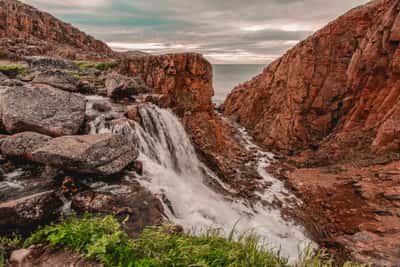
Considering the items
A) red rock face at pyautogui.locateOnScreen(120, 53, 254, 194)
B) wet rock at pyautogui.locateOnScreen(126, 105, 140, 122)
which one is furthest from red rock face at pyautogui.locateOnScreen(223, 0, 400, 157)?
wet rock at pyautogui.locateOnScreen(126, 105, 140, 122)

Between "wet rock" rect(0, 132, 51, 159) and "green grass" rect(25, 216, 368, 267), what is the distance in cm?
458

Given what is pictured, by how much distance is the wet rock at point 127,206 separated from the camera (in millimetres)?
6512

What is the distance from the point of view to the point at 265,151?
2186 cm

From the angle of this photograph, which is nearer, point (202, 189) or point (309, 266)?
point (309, 266)

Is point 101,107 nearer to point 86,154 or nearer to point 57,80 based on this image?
point 57,80

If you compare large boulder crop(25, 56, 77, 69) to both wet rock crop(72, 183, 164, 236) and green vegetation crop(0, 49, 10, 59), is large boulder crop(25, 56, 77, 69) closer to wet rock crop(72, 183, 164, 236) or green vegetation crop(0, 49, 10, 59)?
green vegetation crop(0, 49, 10, 59)

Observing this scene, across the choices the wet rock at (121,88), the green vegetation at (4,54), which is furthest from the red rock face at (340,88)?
the green vegetation at (4,54)

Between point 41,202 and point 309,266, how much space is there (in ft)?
17.1

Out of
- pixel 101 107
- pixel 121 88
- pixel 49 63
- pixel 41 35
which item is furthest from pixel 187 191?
pixel 41 35

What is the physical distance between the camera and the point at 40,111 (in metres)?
9.88

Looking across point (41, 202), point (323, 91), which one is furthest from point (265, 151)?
point (41, 202)

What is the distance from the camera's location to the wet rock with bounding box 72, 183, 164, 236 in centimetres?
651

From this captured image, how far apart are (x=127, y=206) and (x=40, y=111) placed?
552 centimetres

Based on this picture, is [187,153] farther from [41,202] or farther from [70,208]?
[41,202]
